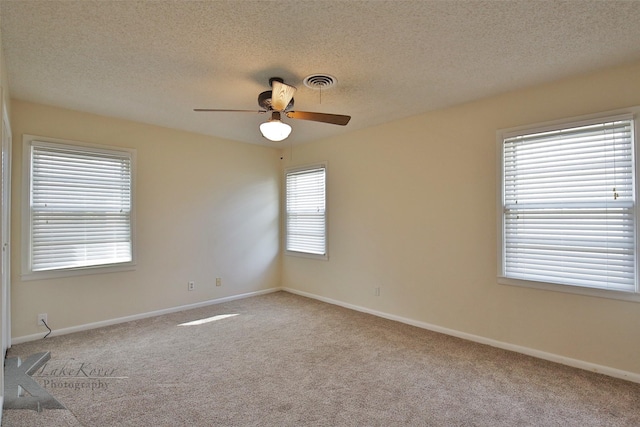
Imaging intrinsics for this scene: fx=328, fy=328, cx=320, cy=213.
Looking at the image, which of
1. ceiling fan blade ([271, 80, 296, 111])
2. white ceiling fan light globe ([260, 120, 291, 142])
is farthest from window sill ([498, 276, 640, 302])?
ceiling fan blade ([271, 80, 296, 111])

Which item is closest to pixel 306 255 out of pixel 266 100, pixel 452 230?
pixel 452 230

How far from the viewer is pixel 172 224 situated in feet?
14.8

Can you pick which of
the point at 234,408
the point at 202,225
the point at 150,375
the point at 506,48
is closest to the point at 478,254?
the point at 506,48

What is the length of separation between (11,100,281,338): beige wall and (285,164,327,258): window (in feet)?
0.94

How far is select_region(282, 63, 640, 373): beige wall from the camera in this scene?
2797 mm

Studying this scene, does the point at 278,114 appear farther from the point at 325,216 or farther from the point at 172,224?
the point at 172,224

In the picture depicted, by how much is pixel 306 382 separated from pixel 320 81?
2.55 metres

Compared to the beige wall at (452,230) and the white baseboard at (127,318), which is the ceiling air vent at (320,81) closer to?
the beige wall at (452,230)

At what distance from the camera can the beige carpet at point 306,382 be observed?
7.14 feet

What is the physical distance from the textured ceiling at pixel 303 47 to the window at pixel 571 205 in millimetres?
566

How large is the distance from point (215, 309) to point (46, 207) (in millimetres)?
2318

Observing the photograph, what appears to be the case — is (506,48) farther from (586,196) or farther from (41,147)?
(41,147)

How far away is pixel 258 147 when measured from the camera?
5492 mm

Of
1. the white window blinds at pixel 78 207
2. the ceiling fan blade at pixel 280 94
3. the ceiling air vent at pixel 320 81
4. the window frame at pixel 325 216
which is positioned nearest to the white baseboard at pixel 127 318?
the white window blinds at pixel 78 207
